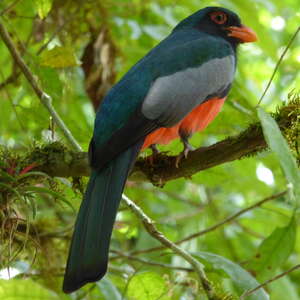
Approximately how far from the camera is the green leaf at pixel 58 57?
3824mm

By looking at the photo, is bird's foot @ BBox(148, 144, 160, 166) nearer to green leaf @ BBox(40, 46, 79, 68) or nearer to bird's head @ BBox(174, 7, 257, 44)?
green leaf @ BBox(40, 46, 79, 68)

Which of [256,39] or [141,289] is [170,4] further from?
[141,289]

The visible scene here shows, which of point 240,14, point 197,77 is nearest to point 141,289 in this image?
point 197,77

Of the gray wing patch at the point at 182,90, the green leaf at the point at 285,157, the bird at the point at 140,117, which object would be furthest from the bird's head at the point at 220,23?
the green leaf at the point at 285,157

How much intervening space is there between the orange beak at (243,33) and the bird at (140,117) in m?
0.36

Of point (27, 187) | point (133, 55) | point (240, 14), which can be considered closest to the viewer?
point (27, 187)

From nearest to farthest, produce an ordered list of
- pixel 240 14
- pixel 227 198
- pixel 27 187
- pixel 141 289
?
pixel 27 187, pixel 141 289, pixel 240 14, pixel 227 198

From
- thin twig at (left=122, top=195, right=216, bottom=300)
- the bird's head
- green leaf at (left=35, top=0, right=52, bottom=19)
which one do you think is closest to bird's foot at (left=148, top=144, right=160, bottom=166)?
thin twig at (left=122, top=195, right=216, bottom=300)

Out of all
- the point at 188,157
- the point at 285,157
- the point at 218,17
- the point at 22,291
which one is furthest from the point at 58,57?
the point at 285,157

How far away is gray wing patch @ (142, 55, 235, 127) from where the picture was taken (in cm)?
345

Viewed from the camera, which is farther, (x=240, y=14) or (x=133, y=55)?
(x=133, y=55)

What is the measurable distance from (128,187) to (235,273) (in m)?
1.16

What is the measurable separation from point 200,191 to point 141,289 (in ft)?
9.20

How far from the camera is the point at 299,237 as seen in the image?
226 inches
